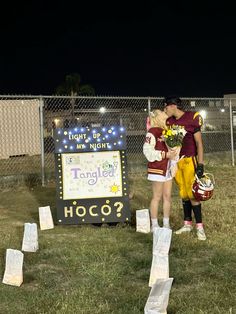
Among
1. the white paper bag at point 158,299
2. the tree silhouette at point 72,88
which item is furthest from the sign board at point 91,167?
the tree silhouette at point 72,88

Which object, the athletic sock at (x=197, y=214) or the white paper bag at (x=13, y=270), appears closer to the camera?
the white paper bag at (x=13, y=270)

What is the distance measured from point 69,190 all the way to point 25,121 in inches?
340

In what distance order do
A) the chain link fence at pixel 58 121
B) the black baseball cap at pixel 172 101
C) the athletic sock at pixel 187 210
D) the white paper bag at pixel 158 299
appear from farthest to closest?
the chain link fence at pixel 58 121 → the athletic sock at pixel 187 210 → the black baseball cap at pixel 172 101 → the white paper bag at pixel 158 299

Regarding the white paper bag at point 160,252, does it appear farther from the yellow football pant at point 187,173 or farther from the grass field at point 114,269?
A: the yellow football pant at point 187,173

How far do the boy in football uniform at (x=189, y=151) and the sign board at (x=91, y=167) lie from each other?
3.51 feet

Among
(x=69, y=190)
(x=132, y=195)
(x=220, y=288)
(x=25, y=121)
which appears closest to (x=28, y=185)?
(x=132, y=195)

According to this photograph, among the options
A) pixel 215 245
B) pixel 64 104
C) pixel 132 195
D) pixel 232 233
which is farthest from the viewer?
pixel 64 104

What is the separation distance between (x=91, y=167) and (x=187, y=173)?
155 cm

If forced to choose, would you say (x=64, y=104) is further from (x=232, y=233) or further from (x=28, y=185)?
(x=232, y=233)

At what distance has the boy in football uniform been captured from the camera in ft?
21.2

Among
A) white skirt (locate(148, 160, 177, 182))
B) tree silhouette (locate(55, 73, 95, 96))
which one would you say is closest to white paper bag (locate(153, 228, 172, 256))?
white skirt (locate(148, 160, 177, 182))

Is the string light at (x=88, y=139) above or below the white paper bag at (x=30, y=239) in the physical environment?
above

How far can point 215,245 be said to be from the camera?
6.00 metres

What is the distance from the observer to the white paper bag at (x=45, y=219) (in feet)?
23.2
